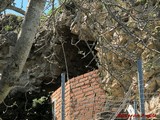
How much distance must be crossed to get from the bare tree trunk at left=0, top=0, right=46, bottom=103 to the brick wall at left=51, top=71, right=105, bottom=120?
4.85 m

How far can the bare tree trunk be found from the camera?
9.83 ft

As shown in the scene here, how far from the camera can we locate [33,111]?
11.5 metres

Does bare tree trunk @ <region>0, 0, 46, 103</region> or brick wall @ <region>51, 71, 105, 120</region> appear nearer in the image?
bare tree trunk @ <region>0, 0, 46, 103</region>

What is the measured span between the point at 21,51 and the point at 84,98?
5.70m

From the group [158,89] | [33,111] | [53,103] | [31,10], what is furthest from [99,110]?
[31,10]

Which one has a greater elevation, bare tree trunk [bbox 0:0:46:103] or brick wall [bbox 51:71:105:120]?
brick wall [bbox 51:71:105:120]

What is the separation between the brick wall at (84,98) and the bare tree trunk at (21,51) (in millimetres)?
4849

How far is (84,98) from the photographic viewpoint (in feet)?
28.4

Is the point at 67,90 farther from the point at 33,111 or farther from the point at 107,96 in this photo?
the point at 33,111

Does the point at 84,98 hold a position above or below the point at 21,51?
above

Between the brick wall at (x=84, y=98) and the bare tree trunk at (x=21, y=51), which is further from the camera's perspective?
the brick wall at (x=84, y=98)

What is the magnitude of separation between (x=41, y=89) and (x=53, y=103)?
5.08ft

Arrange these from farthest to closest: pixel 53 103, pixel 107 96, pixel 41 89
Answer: pixel 41 89 < pixel 53 103 < pixel 107 96

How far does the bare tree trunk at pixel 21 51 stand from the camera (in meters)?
3.00
